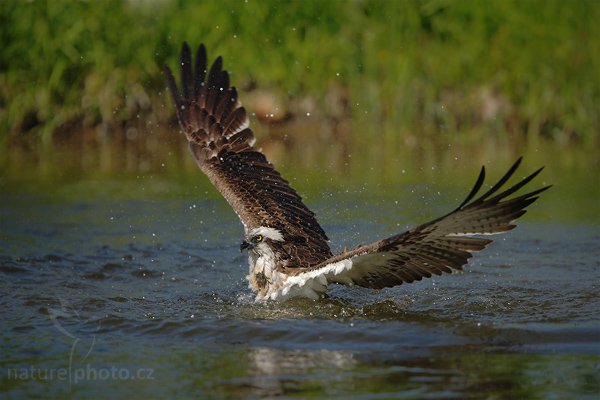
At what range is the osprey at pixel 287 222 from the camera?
21.3ft

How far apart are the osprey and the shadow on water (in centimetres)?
29

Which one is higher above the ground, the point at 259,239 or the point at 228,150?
the point at 228,150

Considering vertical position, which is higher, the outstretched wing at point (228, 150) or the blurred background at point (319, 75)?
the blurred background at point (319, 75)

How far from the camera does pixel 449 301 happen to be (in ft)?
25.4

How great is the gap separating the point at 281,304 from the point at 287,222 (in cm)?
101

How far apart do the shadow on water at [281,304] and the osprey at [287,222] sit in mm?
288

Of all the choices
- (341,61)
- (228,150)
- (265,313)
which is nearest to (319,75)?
(341,61)

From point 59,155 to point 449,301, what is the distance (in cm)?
688

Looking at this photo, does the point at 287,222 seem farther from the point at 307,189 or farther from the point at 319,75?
the point at 319,75

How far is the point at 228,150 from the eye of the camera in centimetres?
904

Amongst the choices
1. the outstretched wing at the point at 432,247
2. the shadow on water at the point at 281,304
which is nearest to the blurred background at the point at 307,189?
the shadow on water at the point at 281,304

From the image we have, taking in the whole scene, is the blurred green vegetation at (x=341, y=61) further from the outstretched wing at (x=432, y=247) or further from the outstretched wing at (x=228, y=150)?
the outstretched wing at (x=432, y=247)

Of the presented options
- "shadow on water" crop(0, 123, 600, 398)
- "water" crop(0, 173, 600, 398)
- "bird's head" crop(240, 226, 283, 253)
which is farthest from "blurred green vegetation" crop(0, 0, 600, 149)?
"bird's head" crop(240, 226, 283, 253)

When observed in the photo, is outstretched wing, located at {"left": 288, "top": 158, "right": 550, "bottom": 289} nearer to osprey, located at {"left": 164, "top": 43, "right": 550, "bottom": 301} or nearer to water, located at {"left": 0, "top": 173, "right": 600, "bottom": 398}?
osprey, located at {"left": 164, "top": 43, "right": 550, "bottom": 301}
